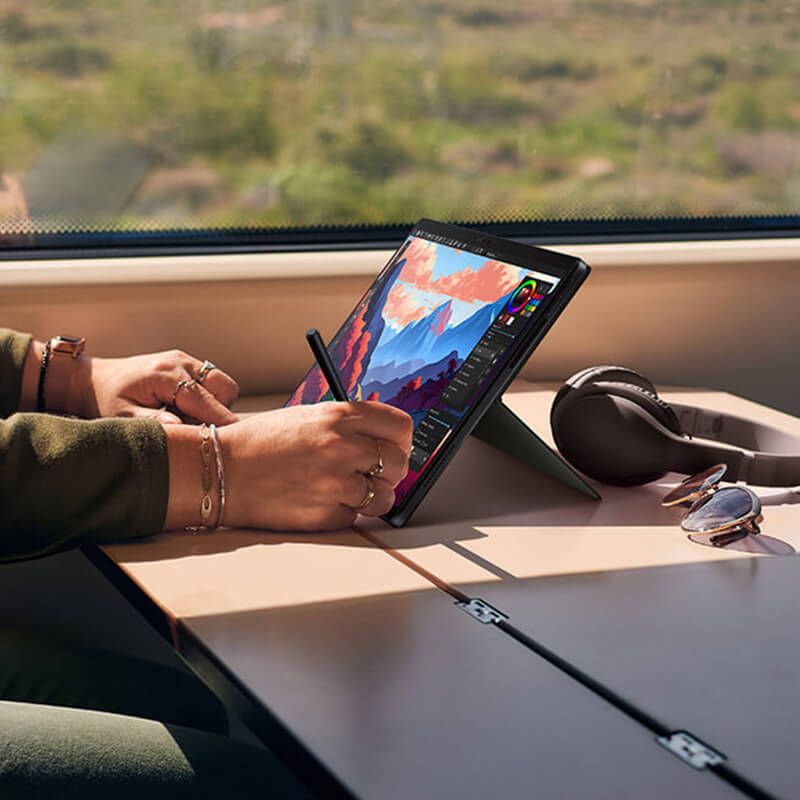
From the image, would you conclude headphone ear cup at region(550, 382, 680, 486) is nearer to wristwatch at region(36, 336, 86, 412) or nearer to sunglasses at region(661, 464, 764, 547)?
sunglasses at region(661, 464, 764, 547)

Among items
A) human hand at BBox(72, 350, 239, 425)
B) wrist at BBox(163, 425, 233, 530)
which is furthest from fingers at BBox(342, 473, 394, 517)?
human hand at BBox(72, 350, 239, 425)

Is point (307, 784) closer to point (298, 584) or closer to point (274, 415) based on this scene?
point (298, 584)

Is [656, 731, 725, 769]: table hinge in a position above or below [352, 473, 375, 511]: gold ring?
above

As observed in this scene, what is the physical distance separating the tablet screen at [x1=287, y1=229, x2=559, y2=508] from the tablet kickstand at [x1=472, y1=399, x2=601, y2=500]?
5 centimetres

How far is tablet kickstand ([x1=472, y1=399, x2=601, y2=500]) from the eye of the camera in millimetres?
1069

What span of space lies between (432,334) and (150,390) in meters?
0.36

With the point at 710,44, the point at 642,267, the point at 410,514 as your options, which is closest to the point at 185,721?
the point at 410,514

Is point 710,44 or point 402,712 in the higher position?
point 710,44

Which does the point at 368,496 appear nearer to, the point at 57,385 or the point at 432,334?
the point at 432,334

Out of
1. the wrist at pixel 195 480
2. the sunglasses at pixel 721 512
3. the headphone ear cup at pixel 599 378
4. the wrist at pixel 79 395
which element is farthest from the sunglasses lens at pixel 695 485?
the wrist at pixel 79 395

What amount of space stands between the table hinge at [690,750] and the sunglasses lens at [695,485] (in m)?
0.42

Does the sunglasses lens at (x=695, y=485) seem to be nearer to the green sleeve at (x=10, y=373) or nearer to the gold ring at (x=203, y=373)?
the gold ring at (x=203, y=373)

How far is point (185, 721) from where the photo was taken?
1.28 metres

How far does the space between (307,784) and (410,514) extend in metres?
0.41
